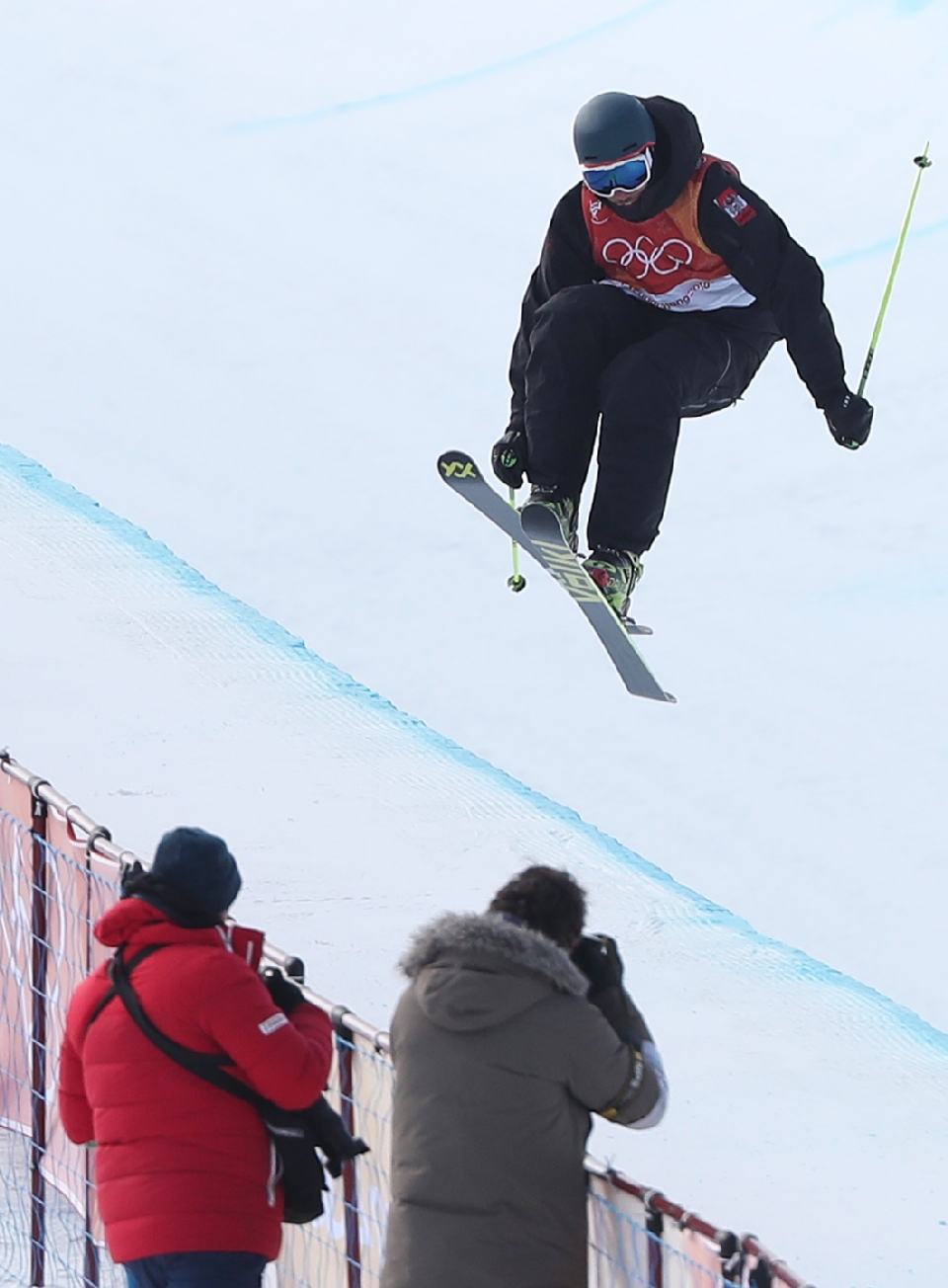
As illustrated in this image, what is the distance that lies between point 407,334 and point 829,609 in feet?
12.4

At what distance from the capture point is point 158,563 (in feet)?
30.1

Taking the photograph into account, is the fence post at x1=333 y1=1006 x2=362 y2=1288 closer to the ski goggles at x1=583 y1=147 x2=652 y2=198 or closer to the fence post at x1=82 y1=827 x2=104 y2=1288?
the fence post at x1=82 y1=827 x2=104 y2=1288

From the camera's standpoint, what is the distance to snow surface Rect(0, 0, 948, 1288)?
580 centimetres

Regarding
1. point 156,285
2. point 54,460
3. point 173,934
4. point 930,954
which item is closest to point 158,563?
point 54,460

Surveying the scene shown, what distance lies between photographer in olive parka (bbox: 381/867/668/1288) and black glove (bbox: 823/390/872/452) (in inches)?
68.9

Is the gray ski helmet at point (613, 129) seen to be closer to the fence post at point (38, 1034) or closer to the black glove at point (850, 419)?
the black glove at point (850, 419)

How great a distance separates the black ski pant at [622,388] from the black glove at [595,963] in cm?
166

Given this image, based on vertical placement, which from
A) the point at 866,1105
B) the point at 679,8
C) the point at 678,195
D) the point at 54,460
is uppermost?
the point at 678,195

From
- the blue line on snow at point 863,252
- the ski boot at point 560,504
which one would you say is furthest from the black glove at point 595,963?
the blue line on snow at point 863,252

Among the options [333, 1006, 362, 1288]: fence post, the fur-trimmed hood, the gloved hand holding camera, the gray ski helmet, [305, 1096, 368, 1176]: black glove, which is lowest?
[333, 1006, 362, 1288]: fence post

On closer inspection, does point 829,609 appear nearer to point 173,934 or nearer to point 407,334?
point 407,334

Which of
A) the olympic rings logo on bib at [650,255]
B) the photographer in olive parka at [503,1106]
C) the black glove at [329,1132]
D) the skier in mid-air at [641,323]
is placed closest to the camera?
the photographer in olive parka at [503,1106]

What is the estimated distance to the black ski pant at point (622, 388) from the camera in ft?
12.6

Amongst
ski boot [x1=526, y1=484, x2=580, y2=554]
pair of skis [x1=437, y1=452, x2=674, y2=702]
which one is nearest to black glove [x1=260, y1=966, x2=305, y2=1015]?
pair of skis [x1=437, y1=452, x2=674, y2=702]
